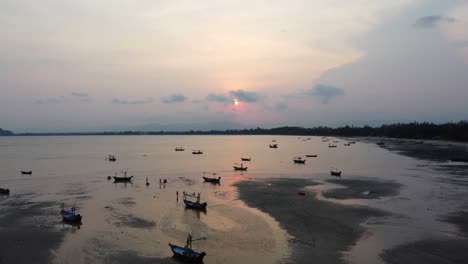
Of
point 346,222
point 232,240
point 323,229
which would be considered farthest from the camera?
point 346,222

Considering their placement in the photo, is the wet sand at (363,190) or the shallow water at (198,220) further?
the wet sand at (363,190)

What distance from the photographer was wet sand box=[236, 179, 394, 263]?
1185 inches

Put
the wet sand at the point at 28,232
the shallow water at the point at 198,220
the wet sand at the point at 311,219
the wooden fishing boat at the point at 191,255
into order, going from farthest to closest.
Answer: the shallow water at the point at 198,220, the wet sand at the point at 28,232, the wet sand at the point at 311,219, the wooden fishing boat at the point at 191,255

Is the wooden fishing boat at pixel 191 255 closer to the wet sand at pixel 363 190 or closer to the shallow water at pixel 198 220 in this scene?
the shallow water at pixel 198 220

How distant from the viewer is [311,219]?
130 feet

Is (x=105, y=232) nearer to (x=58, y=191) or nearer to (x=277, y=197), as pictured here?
(x=277, y=197)

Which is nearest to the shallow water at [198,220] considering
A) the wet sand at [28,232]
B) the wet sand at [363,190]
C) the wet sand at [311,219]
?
the wet sand at [28,232]

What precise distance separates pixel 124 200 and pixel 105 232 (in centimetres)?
1662

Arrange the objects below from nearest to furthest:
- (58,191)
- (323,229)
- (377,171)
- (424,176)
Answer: (323,229) < (58,191) < (424,176) < (377,171)

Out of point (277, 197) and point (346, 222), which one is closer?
point (346, 222)

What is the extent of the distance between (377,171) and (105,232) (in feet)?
199

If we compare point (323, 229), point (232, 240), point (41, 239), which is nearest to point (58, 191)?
point (41, 239)

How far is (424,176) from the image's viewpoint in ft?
232

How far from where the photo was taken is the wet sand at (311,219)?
3011cm
